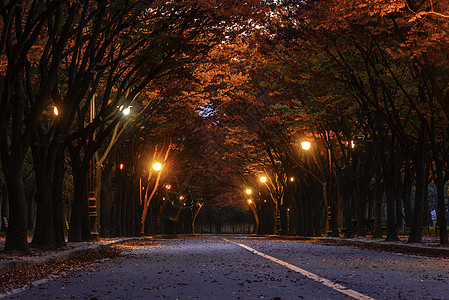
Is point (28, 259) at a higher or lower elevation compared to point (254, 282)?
higher

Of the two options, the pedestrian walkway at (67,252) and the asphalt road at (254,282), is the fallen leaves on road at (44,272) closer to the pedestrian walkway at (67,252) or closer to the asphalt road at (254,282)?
the pedestrian walkway at (67,252)

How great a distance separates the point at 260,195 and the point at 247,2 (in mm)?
50498

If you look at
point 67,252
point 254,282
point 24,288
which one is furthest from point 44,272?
point 67,252

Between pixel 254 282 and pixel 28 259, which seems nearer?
pixel 254 282

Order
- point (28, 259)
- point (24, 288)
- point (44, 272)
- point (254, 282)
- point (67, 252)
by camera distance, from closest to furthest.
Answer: point (24, 288), point (254, 282), point (44, 272), point (28, 259), point (67, 252)

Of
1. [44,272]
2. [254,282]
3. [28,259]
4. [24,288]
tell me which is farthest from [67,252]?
[254,282]

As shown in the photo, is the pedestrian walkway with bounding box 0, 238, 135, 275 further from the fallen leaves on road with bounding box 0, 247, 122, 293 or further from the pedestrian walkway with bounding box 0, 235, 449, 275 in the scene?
the fallen leaves on road with bounding box 0, 247, 122, 293

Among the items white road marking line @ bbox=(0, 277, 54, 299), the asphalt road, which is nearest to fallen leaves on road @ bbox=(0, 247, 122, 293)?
white road marking line @ bbox=(0, 277, 54, 299)

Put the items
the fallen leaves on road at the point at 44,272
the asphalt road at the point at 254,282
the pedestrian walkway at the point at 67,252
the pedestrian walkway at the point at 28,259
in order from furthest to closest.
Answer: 1. the pedestrian walkway at the point at 67,252
2. the pedestrian walkway at the point at 28,259
3. the fallen leaves on road at the point at 44,272
4. the asphalt road at the point at 254,282

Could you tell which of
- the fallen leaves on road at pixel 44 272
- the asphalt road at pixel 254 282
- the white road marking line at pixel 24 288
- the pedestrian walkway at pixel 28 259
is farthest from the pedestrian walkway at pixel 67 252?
the asphalt road at pixel 254 282

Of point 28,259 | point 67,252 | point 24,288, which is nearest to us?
point 24,288

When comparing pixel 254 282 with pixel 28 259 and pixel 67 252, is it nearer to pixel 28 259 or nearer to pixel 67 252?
pixel 28 259

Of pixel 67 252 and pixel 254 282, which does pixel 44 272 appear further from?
pixel 67 252

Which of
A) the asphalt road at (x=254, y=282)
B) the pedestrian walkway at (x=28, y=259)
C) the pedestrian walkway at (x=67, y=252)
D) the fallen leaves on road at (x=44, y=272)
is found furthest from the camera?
the pedestrian walkway at (x=67, y=252)
